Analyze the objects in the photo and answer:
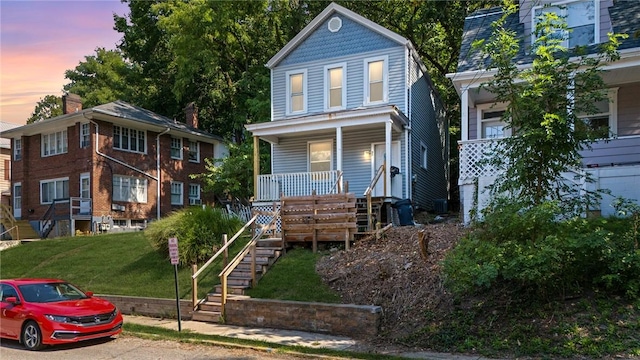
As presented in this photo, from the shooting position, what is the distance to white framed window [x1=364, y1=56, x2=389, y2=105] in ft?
66.8

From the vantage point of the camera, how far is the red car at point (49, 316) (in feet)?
31.4

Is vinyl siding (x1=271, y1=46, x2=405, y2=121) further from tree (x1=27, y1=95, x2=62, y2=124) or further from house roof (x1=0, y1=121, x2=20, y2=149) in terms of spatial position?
tree (x1=27, y1=95, x2=62, y2=124)

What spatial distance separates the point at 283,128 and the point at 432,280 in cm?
1074

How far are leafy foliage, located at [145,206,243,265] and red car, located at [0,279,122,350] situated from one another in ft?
12.7

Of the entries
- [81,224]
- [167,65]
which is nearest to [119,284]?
[81,224]

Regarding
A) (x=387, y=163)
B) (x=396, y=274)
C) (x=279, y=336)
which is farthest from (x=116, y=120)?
(x=396, y=274)

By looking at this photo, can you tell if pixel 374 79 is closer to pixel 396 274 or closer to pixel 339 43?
pixel 339 43

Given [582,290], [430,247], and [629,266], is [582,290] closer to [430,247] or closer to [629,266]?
[629,266]

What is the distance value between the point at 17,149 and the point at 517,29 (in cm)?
2986

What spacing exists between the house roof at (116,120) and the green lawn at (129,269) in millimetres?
7782

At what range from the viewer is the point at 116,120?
90.9 ft

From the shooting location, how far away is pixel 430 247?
39.2 feet

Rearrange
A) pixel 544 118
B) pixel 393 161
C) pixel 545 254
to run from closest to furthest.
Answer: pixel 545 254 → pixel 544 118 → pixel 393 161

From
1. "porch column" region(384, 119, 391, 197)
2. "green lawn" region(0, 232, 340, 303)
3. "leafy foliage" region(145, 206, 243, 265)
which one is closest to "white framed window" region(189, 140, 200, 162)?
"green lawn" region(0, 232, 340, 303)
